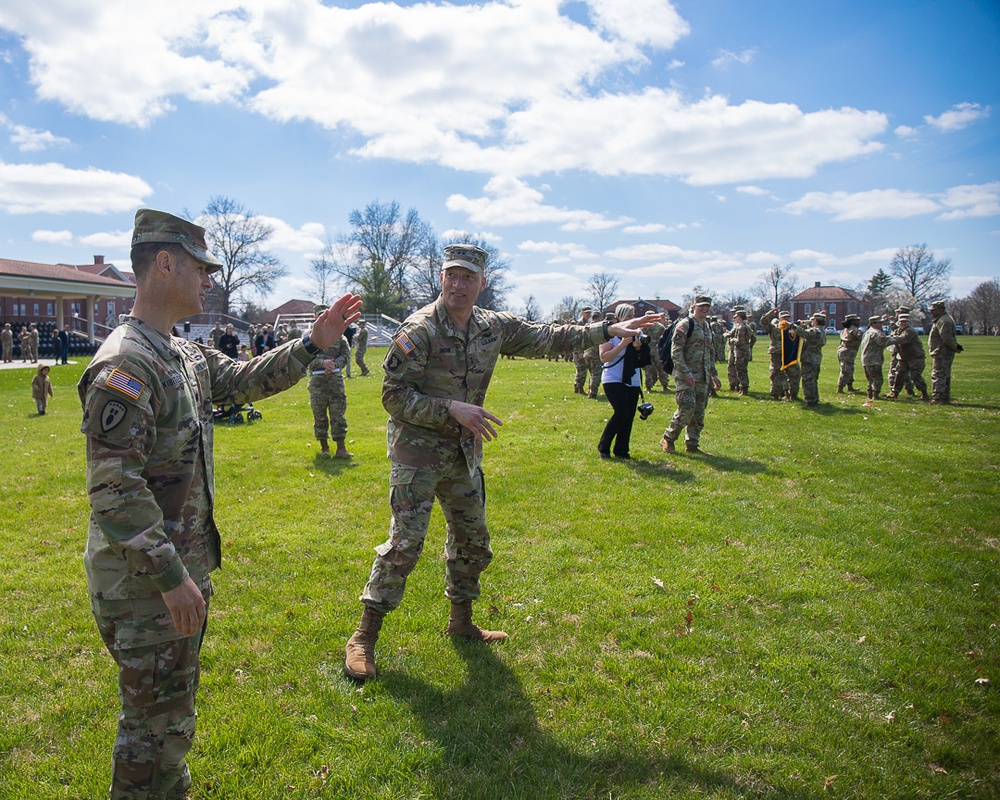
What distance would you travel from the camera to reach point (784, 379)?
1806cm

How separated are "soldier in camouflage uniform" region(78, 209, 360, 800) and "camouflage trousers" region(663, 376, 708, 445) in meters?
8.78

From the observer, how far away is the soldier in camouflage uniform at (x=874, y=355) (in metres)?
17.9

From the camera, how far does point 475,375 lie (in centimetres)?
427

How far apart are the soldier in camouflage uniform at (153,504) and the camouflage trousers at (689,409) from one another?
8781mm

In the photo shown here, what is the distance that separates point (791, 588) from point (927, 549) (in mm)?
2080

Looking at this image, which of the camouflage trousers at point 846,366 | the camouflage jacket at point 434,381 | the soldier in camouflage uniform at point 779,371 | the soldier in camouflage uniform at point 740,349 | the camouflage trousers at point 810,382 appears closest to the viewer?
the camouflage jacket at point 434,381

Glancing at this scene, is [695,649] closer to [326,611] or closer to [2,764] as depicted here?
[326,611]

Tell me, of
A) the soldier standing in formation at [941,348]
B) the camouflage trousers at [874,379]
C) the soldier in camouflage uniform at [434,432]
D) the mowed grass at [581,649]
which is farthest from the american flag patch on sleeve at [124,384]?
the camouflage trousers at [874,379]

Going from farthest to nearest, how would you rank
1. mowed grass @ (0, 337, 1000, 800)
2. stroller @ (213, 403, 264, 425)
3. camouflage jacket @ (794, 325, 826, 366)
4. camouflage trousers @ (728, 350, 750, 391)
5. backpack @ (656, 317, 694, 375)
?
camouflage trousers @ (728, 350, 750, 391), camouflage jacket @ (794, 325, 826, 366), stroller @ (213, 403, 264, 425), backpack @ (656, 317, 694, 375), mowed grass @ (0, 337, 1000, 800)

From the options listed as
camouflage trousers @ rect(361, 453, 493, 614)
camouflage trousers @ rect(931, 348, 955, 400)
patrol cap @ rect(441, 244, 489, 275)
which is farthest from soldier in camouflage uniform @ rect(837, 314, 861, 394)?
camouflage trousers @ rect(361, 453, 493, 614)

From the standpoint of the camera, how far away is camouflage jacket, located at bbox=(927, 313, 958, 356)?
55.4ft

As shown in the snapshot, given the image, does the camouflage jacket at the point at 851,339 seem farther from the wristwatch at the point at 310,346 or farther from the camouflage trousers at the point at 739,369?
the wristwatch at the point at 310,346

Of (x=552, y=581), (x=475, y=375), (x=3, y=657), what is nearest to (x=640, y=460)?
(x=552, y=581)

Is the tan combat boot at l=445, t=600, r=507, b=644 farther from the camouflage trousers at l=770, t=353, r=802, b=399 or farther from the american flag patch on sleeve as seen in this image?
the camouflage trousers at l=770, t=353, r=802, b=399
